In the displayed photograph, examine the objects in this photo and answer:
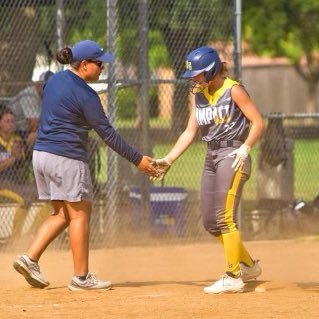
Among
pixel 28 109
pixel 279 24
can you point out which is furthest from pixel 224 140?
pixel 279 24

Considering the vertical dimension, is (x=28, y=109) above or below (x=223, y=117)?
above

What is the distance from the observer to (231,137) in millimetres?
9055

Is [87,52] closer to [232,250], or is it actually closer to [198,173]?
[232,250]

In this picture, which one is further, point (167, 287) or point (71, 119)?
point (167, 287)

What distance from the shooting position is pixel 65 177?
29.8 feet

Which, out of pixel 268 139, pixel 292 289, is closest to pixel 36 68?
pixel 268 139

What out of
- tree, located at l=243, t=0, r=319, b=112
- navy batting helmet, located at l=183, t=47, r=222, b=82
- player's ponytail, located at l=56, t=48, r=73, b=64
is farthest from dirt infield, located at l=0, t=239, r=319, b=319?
tree, located at l=243, t=0, r=319, b=112

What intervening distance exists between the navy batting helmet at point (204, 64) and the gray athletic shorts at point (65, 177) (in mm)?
1115

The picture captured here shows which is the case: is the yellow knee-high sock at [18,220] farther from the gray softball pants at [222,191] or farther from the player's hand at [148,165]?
the gray softball pants at [222,191]

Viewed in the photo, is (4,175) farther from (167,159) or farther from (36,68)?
(167,159)

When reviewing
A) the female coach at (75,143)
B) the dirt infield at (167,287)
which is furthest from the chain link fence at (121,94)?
the female coach at (75,143)

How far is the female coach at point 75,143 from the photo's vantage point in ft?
29.7

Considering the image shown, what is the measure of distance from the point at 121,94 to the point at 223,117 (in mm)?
4261

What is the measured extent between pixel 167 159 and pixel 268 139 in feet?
16.6
